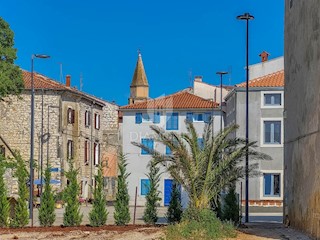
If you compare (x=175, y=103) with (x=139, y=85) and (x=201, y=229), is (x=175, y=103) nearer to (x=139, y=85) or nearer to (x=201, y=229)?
(x=201, y=229)

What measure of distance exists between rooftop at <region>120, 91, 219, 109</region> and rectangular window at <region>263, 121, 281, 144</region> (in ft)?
36.0

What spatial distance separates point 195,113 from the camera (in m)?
62.1

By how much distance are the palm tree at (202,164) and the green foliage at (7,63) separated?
2014 centimetres

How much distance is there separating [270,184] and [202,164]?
23.6 meters

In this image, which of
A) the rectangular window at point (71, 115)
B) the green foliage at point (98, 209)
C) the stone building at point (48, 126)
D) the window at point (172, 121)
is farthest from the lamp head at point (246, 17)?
the rectangular window at point (71, 115)

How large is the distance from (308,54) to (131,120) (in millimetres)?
37500

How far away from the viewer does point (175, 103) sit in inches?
2451

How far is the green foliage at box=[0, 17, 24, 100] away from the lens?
44.5m

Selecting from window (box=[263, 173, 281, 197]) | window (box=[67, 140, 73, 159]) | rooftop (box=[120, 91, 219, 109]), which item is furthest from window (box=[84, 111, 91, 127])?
window (box=[263, 173, 281, 197])

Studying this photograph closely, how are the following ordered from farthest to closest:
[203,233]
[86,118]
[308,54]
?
[86,118]
[308,54]
[203,233]

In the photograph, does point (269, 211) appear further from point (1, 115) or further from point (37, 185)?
point (1, 115)

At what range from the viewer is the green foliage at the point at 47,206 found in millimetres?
28969

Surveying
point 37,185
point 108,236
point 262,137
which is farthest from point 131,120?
point 108,236

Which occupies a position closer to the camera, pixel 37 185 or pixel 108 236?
pixel 108 236
